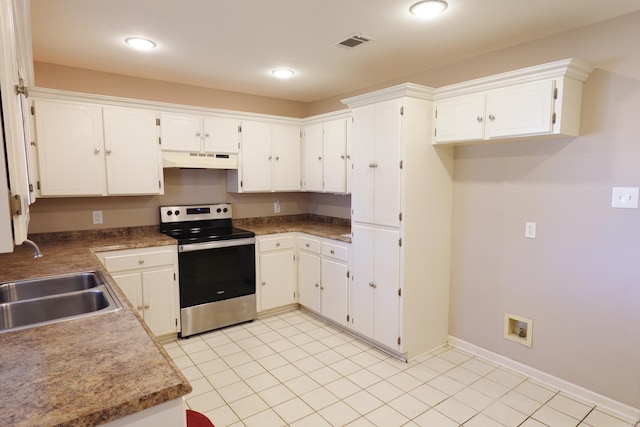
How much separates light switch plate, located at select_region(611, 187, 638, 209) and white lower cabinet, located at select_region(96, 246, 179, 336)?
131 inches

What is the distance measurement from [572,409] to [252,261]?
112 inches

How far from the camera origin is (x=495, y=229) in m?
2.87

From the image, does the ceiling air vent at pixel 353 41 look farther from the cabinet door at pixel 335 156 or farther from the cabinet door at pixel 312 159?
the cabinet door at pixel 312 159

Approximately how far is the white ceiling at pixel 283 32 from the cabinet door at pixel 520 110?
42 centimetres

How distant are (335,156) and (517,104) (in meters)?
1.84

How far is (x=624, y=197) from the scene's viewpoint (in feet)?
7.24

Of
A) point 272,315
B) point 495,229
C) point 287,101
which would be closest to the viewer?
point 495,229

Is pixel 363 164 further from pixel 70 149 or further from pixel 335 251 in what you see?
pixel 70 149

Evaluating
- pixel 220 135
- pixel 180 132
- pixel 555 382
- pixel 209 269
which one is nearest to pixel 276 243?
pixel 209 269

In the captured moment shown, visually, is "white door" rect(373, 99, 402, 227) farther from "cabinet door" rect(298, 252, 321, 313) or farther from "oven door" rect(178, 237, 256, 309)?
"oven door" rect(178, 237, 256, 309)

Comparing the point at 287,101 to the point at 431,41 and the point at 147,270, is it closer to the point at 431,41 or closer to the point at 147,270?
the point at 431,41

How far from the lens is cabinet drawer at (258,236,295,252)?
12.5 feet

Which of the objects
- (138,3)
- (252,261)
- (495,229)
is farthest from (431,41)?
(252,261)

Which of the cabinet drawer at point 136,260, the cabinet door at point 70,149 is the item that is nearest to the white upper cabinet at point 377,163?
the cabinet drawer at point 136,260
